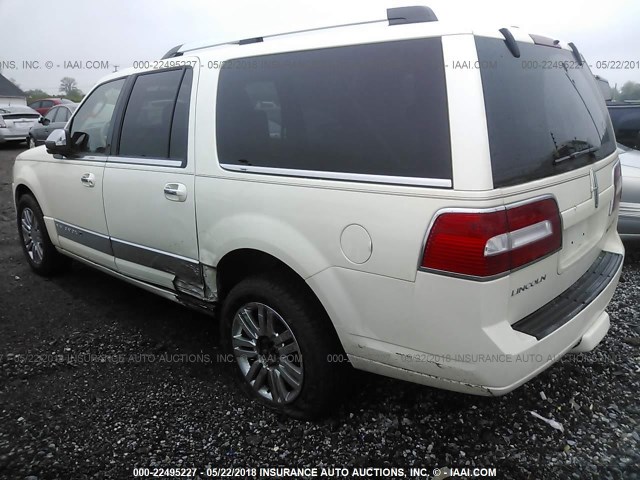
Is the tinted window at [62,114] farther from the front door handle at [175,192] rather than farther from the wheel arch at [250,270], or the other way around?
the wheel arch at [250,270]

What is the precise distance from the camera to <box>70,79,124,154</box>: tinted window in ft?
11.5

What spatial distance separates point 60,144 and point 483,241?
3354mm

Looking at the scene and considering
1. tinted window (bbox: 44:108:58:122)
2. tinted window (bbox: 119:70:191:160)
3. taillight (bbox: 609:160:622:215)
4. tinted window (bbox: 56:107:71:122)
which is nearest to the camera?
taillight (bbox: 609:160:622:215)

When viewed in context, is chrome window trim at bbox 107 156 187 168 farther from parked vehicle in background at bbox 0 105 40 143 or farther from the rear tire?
parked vehicle in background at bbox 0 105 40 143

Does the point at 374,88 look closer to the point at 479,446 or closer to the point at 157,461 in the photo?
the point at 479,446

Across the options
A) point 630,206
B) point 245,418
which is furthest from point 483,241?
point 630,206

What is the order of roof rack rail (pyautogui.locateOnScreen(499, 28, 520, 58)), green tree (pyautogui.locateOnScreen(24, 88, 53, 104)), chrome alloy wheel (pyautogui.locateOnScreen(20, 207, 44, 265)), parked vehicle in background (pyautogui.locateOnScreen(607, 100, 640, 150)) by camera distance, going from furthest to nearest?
green tree (pyautogui.locateOnScreen(24, 88, 53, 104))
parked vehicle in background (pyautogui.locateOnScreen(607, 100, 640, 150))
chrome alloy wheel (pyautogui.locateOnScreen(20, 207, 44, 265))
roof rack rail (pyautogui.locateOnScreen(499, 28, 520, 58))

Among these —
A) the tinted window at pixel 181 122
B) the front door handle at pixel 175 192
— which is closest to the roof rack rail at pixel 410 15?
the tinted window at pixel 181 122

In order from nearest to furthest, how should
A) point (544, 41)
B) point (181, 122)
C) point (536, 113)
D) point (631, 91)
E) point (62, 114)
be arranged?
1. point (536, 113)
2. point (544, 41)
3. point (181, 122)
4. point (631, 91)
5. point (62, 114)

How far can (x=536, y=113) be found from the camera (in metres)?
2.05

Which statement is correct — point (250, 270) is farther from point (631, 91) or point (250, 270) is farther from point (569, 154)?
point (631, 91)

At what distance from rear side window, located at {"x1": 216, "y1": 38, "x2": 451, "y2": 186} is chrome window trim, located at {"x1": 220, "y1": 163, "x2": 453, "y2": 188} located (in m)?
0.02

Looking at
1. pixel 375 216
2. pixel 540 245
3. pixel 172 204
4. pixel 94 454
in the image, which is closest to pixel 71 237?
pixel 172 204

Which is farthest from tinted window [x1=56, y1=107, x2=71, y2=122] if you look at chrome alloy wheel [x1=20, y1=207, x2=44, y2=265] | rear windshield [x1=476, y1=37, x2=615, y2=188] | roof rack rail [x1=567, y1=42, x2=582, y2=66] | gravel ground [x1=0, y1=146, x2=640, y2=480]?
rear windshield [x1=476, y1=37, x2=615, y2=188]
